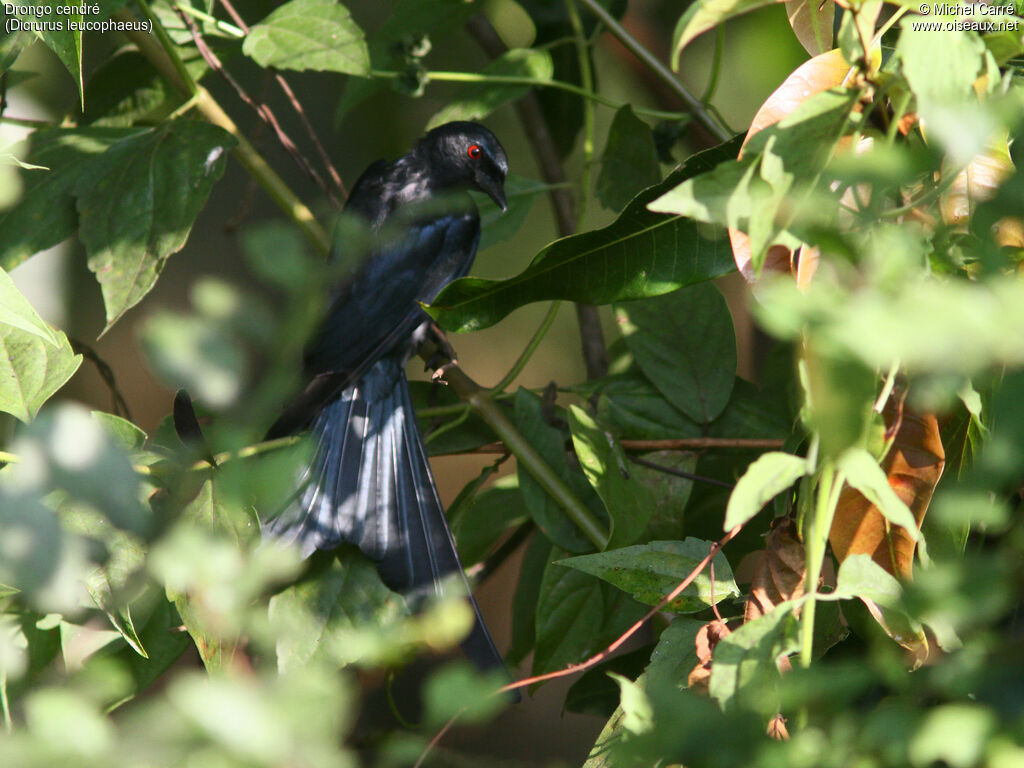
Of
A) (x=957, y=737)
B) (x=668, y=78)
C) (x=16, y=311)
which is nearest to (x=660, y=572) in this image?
(x=957, y=737)

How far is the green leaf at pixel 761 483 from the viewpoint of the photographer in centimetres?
45

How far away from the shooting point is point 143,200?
1177 millimetres

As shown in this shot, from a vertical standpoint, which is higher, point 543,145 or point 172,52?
point 172,52

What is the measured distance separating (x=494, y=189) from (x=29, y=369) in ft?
3.02

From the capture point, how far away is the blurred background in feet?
6.99

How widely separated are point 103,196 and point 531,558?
2.55 feet

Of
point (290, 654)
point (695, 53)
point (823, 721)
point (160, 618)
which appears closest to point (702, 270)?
point (823, 721)

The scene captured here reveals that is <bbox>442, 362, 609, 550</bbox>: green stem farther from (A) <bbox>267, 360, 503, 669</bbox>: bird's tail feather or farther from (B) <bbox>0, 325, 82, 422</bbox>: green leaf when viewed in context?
(B) <bbox>0, 325, 82, 422</bbox>: green leaf

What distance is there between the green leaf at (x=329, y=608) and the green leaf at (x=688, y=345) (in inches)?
17.9

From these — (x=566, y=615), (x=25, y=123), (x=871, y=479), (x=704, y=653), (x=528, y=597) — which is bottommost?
(x=528, y=597)

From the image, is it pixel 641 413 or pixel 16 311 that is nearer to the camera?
pixel 16 311

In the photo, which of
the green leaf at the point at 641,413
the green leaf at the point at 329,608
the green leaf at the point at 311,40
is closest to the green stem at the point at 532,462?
the green leaf at the point at 641,413

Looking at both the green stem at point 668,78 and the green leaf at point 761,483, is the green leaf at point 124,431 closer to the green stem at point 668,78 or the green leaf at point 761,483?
the green leaf at point 761,483

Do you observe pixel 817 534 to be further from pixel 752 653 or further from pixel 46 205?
pixel 46 205
